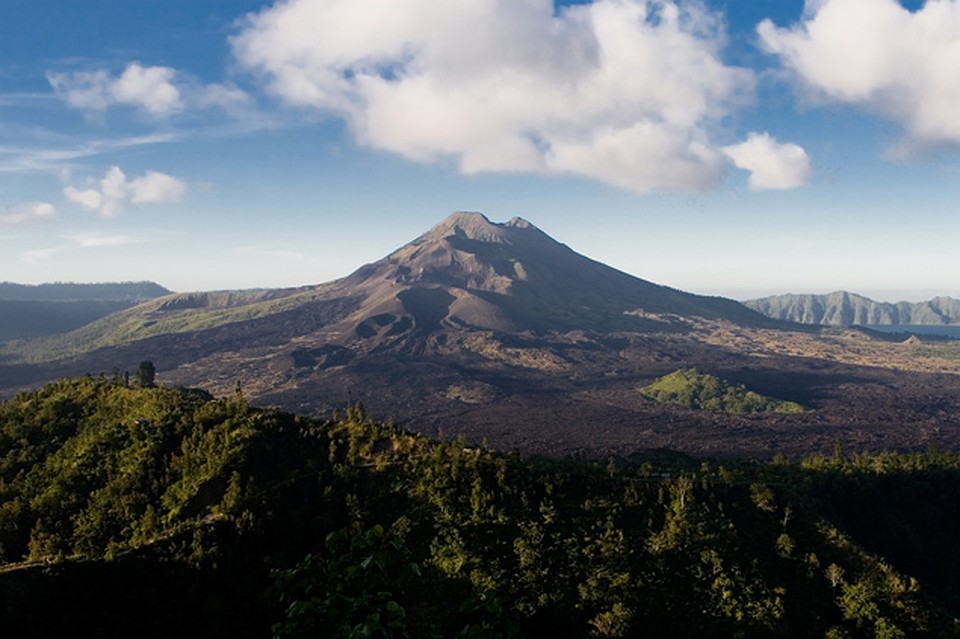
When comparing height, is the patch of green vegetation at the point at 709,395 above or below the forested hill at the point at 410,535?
below

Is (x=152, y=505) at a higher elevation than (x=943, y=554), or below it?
higher

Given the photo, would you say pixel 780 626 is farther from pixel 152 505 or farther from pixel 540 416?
pixel 540 416

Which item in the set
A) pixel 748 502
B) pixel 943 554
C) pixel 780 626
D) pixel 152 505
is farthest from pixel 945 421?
pixel 152 505

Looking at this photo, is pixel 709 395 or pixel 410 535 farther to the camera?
pixel 709 395

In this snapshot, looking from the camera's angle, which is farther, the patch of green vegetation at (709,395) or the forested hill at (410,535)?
the patch of green vegetation at (709,395)
